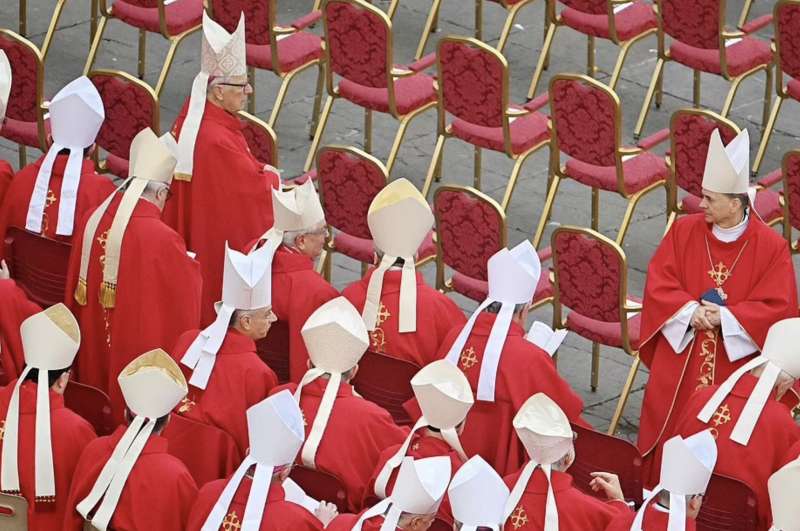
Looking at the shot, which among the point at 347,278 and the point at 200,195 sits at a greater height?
the point at 200,195

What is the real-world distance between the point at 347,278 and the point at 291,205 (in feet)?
7.35

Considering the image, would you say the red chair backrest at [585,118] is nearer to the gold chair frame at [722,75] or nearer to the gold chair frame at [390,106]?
the gold chair frame at [390,106]

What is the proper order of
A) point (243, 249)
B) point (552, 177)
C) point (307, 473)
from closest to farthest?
1. point (307, 473)
2. point (243, 249)
3. point (552, 177)

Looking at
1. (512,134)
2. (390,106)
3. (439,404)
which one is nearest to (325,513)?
(439,404)

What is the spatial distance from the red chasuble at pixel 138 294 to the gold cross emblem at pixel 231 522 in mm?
2082

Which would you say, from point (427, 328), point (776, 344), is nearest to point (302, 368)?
point (427, 328)

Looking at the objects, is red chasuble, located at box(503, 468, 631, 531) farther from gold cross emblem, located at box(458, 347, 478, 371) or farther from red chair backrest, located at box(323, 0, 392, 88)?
red chair backrest, located at box(323, 0, 392, 88)

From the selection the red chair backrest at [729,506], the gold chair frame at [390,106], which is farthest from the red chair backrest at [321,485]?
the gold chair frame at [390,106]

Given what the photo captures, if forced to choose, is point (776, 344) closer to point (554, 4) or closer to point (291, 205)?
point (291, 205)

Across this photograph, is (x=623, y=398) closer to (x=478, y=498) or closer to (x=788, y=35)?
(x=788, y=35)

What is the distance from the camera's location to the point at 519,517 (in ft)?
25.2

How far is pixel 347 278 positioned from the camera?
37.9ft

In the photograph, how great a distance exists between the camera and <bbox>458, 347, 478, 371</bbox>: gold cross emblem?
349 inches

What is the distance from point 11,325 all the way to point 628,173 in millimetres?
3511
